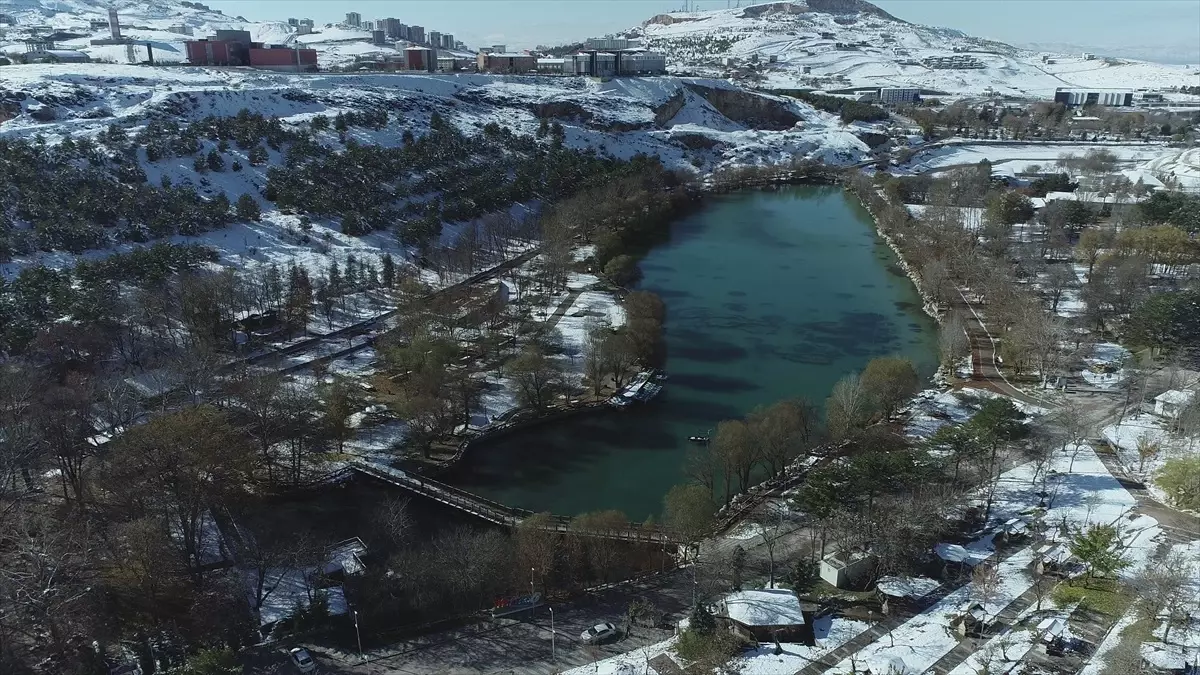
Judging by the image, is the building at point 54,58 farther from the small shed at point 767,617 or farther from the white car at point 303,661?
the small shed at point 767,617

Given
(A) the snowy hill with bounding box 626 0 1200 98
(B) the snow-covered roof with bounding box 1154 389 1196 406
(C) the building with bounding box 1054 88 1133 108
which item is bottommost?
(B) the snow-covered roof with bounding box 1154 389 1196 406

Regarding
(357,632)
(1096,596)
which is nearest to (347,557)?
(357,632)

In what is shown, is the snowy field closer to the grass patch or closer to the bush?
the bush

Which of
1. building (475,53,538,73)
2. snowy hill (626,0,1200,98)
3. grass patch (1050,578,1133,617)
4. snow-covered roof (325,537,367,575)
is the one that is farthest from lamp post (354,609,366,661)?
snowy hill (626,0,1200,98)

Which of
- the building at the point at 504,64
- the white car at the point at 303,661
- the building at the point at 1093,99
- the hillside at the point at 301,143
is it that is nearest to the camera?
the white car at the point at 303,661

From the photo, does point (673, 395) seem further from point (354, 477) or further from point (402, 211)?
point (402, 211)

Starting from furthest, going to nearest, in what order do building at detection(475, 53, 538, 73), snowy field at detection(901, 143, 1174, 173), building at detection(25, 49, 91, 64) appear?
building at detection(475, 53, 538, 73) < snowy field at detection(901, 143, 1174, 173) < building at detection(25, 49, 91, 64)

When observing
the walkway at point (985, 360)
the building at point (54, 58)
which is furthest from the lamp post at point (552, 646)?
the building at point (54, 58)
